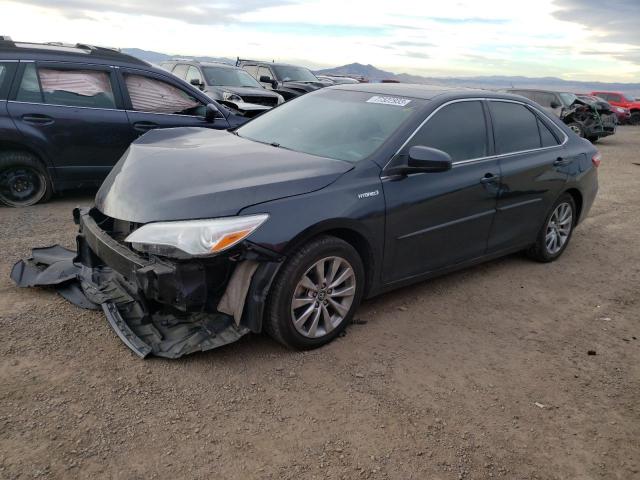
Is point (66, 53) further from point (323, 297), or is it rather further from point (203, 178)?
point (323, 297)

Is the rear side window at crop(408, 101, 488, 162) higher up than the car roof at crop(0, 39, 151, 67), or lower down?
lower down

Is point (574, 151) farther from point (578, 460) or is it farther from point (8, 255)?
point (8, 255)

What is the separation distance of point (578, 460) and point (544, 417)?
0.34m

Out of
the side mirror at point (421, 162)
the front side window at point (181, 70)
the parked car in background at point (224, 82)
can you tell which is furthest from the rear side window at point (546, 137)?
the front side window at point (181, 70)

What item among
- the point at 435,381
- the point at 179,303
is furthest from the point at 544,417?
the point at 179,303

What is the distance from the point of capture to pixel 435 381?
338 centimetres

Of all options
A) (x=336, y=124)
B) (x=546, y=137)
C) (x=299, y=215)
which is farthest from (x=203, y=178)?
(x=546, y=137)

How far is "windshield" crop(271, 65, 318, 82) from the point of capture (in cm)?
1612

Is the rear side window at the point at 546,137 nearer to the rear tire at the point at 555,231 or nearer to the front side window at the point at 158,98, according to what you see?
the rear tire at the point at 555,231

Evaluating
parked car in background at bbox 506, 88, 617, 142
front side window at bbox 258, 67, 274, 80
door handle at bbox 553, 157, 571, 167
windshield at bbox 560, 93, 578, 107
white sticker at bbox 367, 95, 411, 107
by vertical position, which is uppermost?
white sticker at bbox 367, 95, 411, 107

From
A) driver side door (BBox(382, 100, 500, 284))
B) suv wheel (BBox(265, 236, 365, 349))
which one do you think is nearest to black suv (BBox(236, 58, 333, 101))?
driver side door (BBox(382, 100, 500, 284))

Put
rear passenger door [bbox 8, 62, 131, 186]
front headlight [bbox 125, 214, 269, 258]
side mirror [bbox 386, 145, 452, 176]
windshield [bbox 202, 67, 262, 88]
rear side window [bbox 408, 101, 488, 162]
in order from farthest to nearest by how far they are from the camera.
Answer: windshield [bbox 202, 67, 262, 88] → rear passenger door [bbox 8, 62, 131, 186] → rear side window [bbox 408, 101, 488, 162] → side mirror [bbox 386, 145, 452, 176] → front headlight [bbox 125, 214, 269, 258]

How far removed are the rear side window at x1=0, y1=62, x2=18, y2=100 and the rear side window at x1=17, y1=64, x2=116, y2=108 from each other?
12cm

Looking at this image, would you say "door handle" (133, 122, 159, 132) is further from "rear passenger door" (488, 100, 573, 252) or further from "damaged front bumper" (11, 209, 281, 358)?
"rear passenger door" (488, 100, 573, 252)
